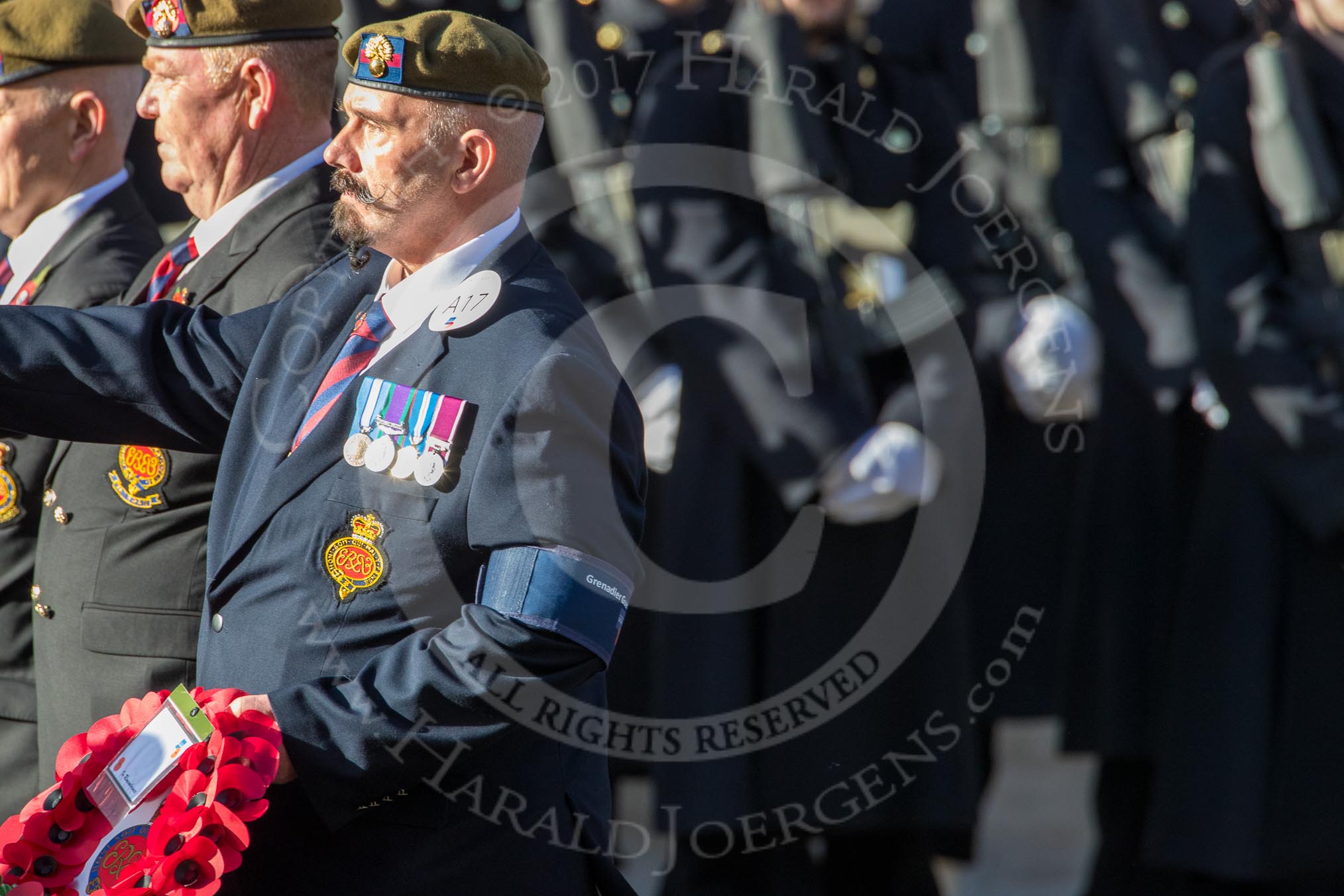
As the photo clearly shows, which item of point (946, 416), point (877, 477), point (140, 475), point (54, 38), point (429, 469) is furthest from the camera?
point (946, 416)

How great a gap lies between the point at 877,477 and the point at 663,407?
472 millimetres

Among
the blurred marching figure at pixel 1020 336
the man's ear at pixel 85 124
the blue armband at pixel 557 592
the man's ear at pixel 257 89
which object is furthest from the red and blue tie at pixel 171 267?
the blurred marching figure at pixel 1020 336

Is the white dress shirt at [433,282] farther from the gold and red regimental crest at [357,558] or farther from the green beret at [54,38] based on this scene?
the green beret at [54,38]

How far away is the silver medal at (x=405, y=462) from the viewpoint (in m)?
1.87

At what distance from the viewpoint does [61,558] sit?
263 cm

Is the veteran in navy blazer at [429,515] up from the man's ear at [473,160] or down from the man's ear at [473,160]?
down

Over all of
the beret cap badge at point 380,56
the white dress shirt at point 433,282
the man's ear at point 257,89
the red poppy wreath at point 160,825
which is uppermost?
the beret cap badge at point 380,56

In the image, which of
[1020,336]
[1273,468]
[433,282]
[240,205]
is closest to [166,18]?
[240,205]

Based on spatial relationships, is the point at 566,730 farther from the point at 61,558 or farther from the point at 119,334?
the point at 61,558

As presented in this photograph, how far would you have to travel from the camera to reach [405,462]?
187 cm

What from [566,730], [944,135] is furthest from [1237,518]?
[566,730]

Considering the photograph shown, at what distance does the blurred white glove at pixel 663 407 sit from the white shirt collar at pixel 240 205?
1.03 meters

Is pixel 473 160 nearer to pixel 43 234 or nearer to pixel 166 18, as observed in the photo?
pixel 166 18

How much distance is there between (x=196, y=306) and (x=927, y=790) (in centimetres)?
172
